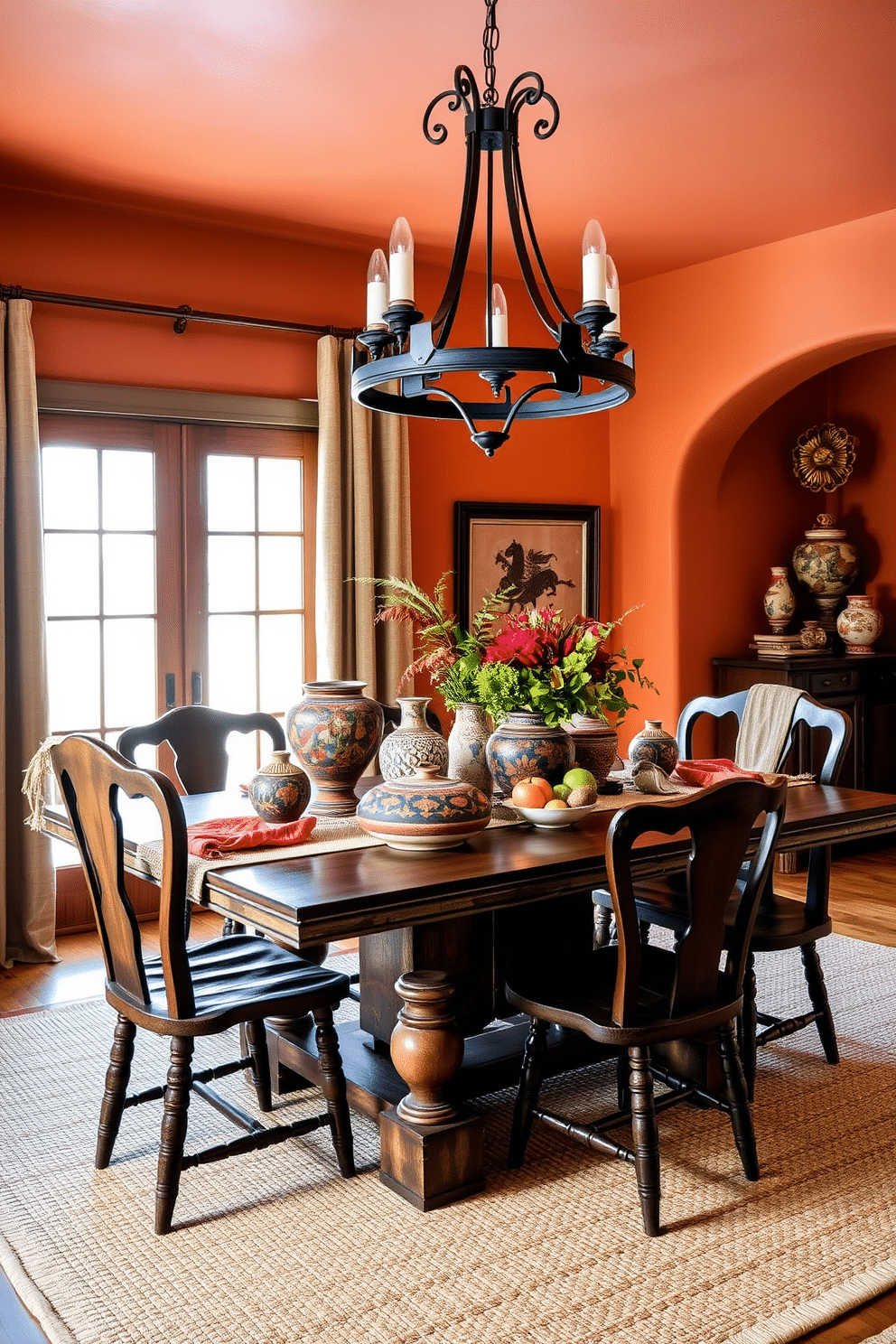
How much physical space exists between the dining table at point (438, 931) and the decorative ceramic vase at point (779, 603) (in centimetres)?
300

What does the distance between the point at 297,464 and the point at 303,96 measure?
1.81m

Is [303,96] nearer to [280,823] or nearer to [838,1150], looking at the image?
[280,823]

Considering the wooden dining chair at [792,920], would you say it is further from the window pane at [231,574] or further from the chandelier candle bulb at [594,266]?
the window pane at [231,574]

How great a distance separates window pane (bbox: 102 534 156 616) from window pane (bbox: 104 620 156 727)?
0.21 ft

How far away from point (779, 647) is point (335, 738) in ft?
12.0

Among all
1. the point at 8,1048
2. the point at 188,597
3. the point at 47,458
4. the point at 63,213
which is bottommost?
the point at 8,1048

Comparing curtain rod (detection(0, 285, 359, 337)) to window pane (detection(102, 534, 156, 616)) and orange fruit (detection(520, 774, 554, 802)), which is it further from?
orange fruit (detection(520, 774, 554, 802))

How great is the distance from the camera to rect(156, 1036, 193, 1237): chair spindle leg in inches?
92.5

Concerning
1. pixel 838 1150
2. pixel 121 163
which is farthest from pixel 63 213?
pixel 838 1150

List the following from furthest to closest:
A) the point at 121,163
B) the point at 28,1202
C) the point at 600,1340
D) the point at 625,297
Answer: the point at 625,297, the point at 121,163, the point at 28,1202, the point at 600,1340

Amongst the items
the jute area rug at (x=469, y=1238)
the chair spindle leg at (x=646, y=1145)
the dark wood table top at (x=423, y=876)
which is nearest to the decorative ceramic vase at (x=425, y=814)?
the dark wood table top at (x=423, y=876)

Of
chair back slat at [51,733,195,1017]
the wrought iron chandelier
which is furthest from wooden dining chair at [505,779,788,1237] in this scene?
the wrought iron chandelier

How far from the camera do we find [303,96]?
3.65 metres

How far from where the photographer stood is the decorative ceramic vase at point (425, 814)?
2.46m
